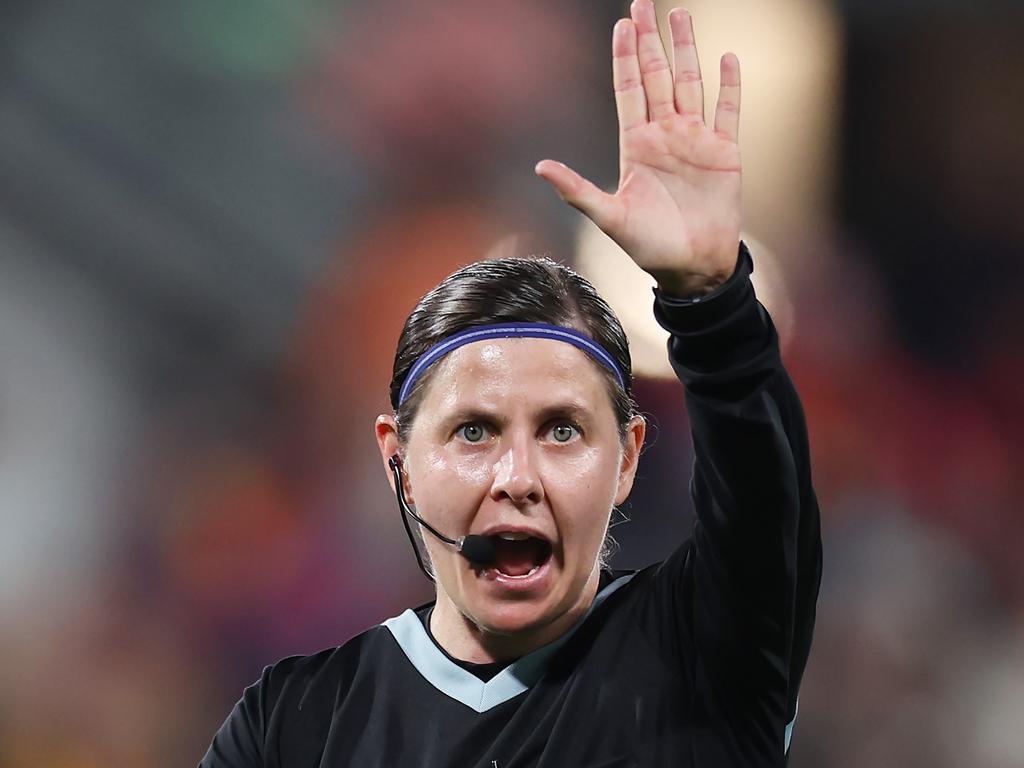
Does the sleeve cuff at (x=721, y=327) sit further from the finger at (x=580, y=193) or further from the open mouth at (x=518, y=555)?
the open mouth at (x=518, y=555)

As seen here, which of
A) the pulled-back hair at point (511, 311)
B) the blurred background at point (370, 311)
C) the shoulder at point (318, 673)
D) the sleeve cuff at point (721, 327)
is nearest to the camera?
the sleeve cuff at point (721, 327)

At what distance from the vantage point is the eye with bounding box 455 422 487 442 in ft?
5.33

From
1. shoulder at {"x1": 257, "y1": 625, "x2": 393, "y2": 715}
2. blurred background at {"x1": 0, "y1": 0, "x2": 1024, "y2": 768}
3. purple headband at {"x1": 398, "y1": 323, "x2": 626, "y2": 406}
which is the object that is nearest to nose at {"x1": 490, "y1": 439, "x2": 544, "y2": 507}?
purple headband at {"x1": 398, "y1": 323, "x2": 626, "y2": 406}

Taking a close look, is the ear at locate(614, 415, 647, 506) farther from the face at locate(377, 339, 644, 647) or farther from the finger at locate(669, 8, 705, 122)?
the finger at locate(669, 8, 705, 122)

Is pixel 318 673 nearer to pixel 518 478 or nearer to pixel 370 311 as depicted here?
pixel 518 478

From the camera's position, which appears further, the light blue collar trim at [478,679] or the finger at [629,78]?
the light blue collar trim at [478,679]

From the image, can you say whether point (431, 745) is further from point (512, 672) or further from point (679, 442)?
point (679, 442)

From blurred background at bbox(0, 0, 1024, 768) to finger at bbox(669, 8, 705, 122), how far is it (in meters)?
2.61

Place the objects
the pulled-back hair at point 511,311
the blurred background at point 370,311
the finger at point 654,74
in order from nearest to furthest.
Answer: the finger at point 654,74
the pulled-back hair at point 511,311
the blurred background at point 370,311

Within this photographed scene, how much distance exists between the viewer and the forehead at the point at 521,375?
5.25 ft

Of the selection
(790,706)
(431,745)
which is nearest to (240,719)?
(431,745)

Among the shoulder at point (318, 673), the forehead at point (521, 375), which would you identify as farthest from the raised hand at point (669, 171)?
the shoulder at point (318, 673)

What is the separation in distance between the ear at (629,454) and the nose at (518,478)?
17 centimetres

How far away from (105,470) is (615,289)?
181cm
